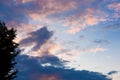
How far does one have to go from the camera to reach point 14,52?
4966 centimetres

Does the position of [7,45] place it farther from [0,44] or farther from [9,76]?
[9,76]

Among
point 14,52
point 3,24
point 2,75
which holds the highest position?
point 3,24

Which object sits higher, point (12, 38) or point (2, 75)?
point (12, 38)

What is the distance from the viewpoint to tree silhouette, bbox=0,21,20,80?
47969 millimetres

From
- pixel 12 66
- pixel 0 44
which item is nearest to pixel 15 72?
pixel 12 66

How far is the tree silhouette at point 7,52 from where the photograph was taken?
4797 cm

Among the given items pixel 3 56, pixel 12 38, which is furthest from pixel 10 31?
pixel 3 56

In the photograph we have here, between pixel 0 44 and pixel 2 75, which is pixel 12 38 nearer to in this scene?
pixel 0 44

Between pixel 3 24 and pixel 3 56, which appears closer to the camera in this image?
pixel 3 56

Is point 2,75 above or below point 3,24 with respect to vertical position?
below

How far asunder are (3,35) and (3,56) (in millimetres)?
3265

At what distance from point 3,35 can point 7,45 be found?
63.2 inches

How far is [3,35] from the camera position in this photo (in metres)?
49.8

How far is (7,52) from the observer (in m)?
48.6
